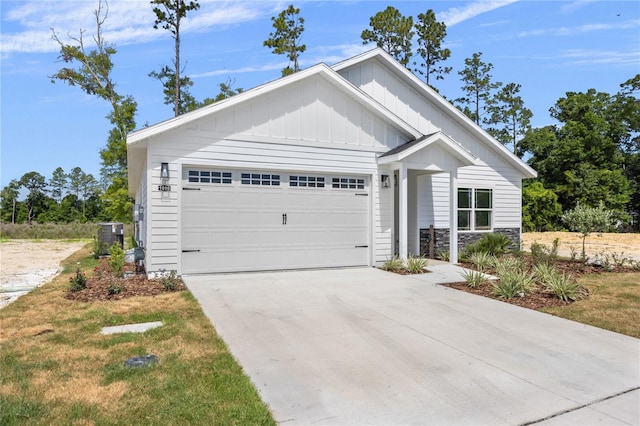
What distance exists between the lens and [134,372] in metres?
3.92

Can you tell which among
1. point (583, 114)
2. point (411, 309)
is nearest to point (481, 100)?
point (583, 114)

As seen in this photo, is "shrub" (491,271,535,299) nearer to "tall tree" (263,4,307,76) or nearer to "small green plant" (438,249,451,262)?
"small green plant" (438,249,451,262)

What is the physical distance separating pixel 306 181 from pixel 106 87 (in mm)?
21063

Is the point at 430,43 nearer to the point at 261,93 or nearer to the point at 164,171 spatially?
the point at 261,93

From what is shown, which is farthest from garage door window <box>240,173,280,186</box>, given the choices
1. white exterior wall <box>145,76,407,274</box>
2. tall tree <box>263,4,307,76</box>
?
tall tree <box>263,4,307,76</box>

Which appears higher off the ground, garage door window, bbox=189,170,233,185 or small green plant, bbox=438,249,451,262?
garage door window, bbox=189,170,233,185

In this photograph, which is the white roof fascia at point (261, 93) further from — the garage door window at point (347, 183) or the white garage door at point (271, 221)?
the garage door window at point (347, 183)

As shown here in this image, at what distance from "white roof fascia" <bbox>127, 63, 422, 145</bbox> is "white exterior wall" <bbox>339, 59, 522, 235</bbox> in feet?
8.85

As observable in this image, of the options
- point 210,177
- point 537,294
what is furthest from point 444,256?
point 210,177

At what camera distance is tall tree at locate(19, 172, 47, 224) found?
5253cm

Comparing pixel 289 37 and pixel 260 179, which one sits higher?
pixel 289 37

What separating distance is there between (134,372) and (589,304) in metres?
7.11

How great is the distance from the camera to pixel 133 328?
5449 millimetres

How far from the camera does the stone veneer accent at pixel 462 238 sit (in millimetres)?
13461
